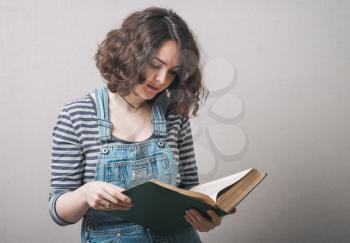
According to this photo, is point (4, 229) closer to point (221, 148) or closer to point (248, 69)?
point (221, 148)

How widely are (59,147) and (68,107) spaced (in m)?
0.09

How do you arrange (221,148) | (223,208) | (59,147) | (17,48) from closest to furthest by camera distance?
(223,208)
(59,147)
(17,48)
(221,148)

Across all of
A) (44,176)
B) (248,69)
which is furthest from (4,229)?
(248,69)

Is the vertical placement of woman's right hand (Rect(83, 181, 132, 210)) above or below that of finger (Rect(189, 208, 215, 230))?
above

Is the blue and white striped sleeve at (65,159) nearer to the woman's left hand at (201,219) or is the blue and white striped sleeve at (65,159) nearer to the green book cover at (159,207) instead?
the green book cover at (159,207)

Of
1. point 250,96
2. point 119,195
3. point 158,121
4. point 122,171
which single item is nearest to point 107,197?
point 119,195

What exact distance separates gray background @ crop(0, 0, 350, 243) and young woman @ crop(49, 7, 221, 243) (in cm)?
55

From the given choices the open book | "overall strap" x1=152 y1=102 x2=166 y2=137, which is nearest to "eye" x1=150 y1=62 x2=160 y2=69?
"overall strap" x1=152 y1=102 x2=166 y2=137

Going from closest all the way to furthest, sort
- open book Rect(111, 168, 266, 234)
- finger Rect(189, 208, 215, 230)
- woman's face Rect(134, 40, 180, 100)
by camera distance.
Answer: open book Rect(111, 168, 266, 234) → finger Rect(189, 208, 215, 230) → woman's face Rect(134, 40, 180, 100)

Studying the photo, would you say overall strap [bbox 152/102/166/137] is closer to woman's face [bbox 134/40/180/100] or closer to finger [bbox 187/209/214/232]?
woman's face [bbox 134/40/180/100]

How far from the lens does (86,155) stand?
0.87 m

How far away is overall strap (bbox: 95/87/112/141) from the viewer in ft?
2.86

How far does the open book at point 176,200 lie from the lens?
2.15 ft

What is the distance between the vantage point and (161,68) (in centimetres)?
89
